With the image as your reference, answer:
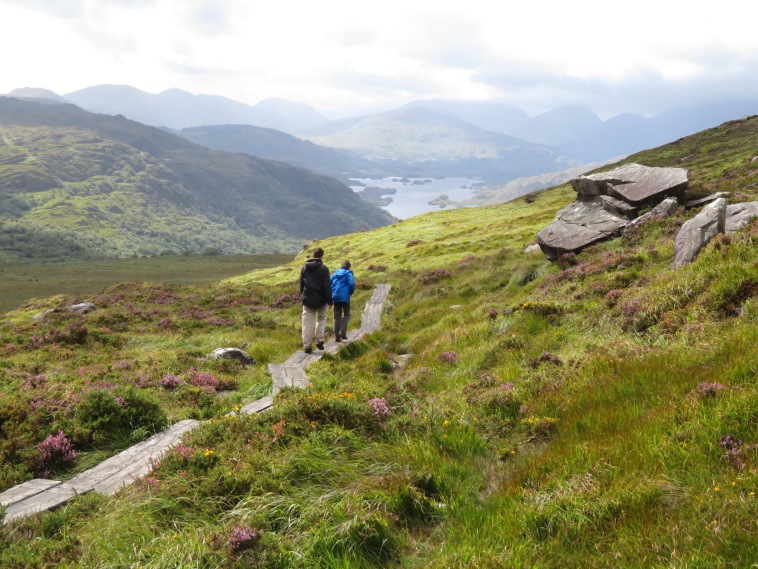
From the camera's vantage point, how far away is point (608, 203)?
22.9 m

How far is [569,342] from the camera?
1021 cm

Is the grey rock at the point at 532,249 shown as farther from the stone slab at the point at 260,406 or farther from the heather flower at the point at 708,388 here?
the heather flower at the point at 708,388

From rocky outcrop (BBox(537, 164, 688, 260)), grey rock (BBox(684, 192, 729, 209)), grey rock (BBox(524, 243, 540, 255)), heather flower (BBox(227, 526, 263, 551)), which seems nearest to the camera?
heather flower (BBox(227, 526, 263, 551))

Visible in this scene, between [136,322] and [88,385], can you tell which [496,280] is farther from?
[136,322]

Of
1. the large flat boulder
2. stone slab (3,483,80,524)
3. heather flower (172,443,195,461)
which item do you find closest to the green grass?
stone slab (3,483,80,524)

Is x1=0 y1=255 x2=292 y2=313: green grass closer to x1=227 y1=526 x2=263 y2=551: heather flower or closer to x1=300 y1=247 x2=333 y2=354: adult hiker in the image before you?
x1=300 y1=247 x2=333 y2=354: adult hiker

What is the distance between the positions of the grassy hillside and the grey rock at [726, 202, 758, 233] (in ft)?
11.6

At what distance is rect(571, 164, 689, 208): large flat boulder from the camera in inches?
826

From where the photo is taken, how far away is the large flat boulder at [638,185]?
21.0 meters

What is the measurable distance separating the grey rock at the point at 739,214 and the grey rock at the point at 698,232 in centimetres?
101

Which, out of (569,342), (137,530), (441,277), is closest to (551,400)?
(569,342)

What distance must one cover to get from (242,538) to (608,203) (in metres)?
23.7

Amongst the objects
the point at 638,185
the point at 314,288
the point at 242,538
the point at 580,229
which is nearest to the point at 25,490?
the point at 242,538

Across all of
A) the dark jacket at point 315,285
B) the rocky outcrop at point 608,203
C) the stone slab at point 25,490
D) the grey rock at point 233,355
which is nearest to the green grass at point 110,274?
the grey rock at point 233,355
